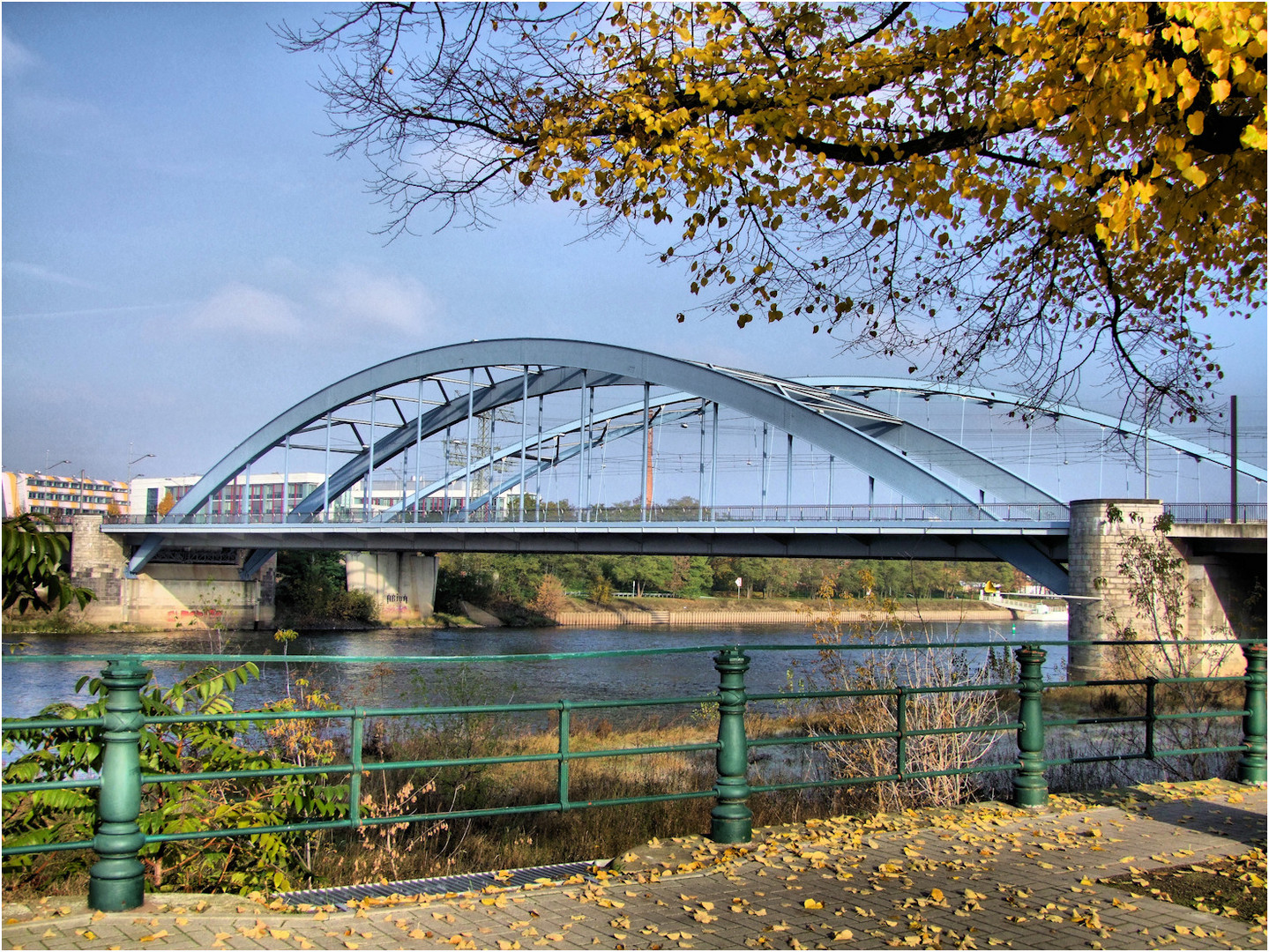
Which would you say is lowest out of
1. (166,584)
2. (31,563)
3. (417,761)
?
(166,584)

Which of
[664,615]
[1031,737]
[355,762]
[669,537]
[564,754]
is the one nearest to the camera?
[355,762]

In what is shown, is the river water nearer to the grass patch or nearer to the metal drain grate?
the metal drain grate

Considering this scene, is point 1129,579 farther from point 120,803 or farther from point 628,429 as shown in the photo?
point 628,429

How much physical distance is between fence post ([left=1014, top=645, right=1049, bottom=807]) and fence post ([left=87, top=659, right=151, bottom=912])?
4.89m

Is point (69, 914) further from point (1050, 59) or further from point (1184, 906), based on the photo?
point (1050, 59)

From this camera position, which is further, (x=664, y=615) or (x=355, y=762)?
(x=664, y=615)

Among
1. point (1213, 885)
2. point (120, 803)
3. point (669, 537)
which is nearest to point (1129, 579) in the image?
point (669, 537)

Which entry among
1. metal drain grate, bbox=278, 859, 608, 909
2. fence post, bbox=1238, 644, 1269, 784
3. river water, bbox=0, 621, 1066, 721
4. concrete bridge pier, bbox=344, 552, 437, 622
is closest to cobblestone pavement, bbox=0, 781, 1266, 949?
metal drain grate, bbox=278, 859, 608, 909

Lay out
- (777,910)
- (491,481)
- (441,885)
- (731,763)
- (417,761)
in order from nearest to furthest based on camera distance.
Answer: (777,910) < (441,885) < (417,761) < (731,763) < (491,481)

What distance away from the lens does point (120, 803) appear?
13.6 feet

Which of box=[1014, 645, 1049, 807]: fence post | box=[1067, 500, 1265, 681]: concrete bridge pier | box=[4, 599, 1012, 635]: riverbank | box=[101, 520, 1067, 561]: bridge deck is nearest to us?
box=[1014, 645, 1049, 807]: fence post

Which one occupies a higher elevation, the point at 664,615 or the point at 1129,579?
the point at 1129,579

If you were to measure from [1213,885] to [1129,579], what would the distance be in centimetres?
2108

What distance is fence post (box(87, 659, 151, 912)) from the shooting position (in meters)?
4.05
